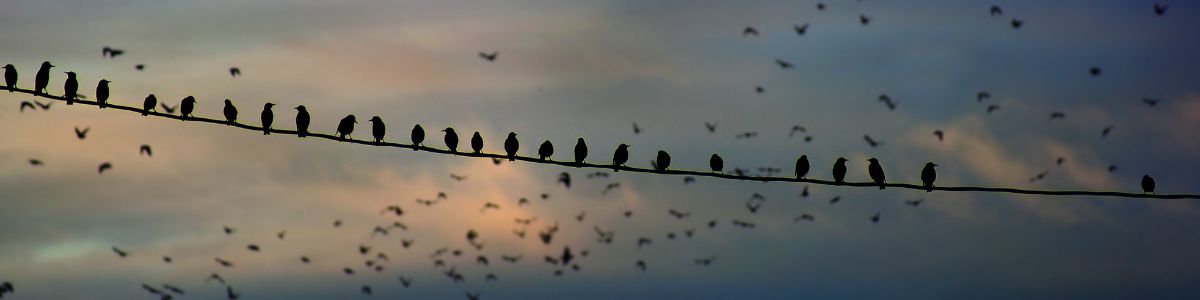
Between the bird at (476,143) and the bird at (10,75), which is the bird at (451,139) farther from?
the bird at (10,75)

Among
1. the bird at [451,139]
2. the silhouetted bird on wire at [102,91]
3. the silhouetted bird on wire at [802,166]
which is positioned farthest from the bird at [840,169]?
the silhouetted bird on wire at [102,91]

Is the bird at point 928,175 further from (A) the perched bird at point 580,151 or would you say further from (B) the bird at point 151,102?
(B) the bird at point 151,102

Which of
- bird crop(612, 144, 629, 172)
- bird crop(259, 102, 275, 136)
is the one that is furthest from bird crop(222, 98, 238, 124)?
bird crop(612, 144, 629, 172)

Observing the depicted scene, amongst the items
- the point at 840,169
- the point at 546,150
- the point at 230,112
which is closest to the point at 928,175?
the point at 840,169

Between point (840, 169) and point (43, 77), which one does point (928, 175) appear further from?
point (43, 77)

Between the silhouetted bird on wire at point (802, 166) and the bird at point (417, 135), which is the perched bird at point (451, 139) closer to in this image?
the bird at point (417, 135)

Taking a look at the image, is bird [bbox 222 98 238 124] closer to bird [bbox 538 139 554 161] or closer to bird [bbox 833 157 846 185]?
bird [bbox 538 139 554 161]

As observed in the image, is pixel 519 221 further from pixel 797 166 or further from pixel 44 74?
pixel 44 74

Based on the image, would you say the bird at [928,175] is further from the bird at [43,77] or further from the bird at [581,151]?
the bird at [43,77]

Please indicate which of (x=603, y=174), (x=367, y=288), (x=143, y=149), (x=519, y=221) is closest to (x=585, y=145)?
(x=143, y=149)

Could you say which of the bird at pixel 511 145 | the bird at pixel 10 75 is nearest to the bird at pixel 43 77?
the bird at pixel 10 75

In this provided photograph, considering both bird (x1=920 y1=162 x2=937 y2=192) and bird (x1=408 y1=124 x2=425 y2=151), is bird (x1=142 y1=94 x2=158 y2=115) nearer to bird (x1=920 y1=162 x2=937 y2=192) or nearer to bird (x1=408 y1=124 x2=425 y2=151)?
bird (x1=408 y1=124 x2=425 y2=151)

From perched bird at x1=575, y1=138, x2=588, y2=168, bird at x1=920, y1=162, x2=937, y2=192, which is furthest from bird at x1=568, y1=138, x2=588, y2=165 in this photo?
bird at x1=920, y1=162, x2=937, y2=192

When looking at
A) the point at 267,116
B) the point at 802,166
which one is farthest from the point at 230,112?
the point at 802,166
